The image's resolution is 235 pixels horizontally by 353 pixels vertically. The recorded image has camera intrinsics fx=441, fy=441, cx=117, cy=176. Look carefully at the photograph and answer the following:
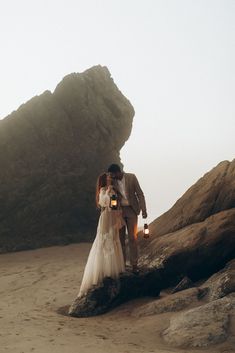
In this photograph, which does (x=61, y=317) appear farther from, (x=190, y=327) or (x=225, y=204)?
(x=225, y=204)

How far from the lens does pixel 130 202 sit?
31.6 feet

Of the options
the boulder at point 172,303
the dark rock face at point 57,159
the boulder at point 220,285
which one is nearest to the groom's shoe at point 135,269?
the boulder at point 172,303

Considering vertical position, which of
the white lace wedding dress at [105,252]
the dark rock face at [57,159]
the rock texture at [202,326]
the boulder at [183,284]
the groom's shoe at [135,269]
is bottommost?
the rock texture at [202,326]

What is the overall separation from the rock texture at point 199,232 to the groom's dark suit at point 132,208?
633 millimetres

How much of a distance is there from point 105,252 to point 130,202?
125 cm

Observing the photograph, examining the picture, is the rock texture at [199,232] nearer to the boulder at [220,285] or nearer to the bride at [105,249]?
the boulder at [220,285]

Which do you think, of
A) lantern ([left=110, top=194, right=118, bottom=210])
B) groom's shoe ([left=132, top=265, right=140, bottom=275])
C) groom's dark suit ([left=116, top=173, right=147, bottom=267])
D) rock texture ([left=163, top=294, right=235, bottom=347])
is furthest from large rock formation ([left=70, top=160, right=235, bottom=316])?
lantern ([left=110, top=194, right=118, bottom=210])

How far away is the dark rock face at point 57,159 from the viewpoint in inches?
692

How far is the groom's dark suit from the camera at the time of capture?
955 cm

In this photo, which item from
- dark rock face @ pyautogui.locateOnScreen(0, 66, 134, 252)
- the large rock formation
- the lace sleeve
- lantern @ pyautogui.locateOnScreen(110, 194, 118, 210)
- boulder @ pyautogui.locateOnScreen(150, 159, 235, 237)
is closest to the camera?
the large rock formation

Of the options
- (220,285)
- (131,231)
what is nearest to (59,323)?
(131,231)

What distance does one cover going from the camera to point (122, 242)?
9.71 metres

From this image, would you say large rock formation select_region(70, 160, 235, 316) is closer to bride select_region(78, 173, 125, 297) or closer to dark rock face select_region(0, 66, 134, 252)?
bride select_region(78, 173, 125, 297)

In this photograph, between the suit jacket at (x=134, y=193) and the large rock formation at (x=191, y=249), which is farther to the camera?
the suit jacket at (x=134, y=193)
